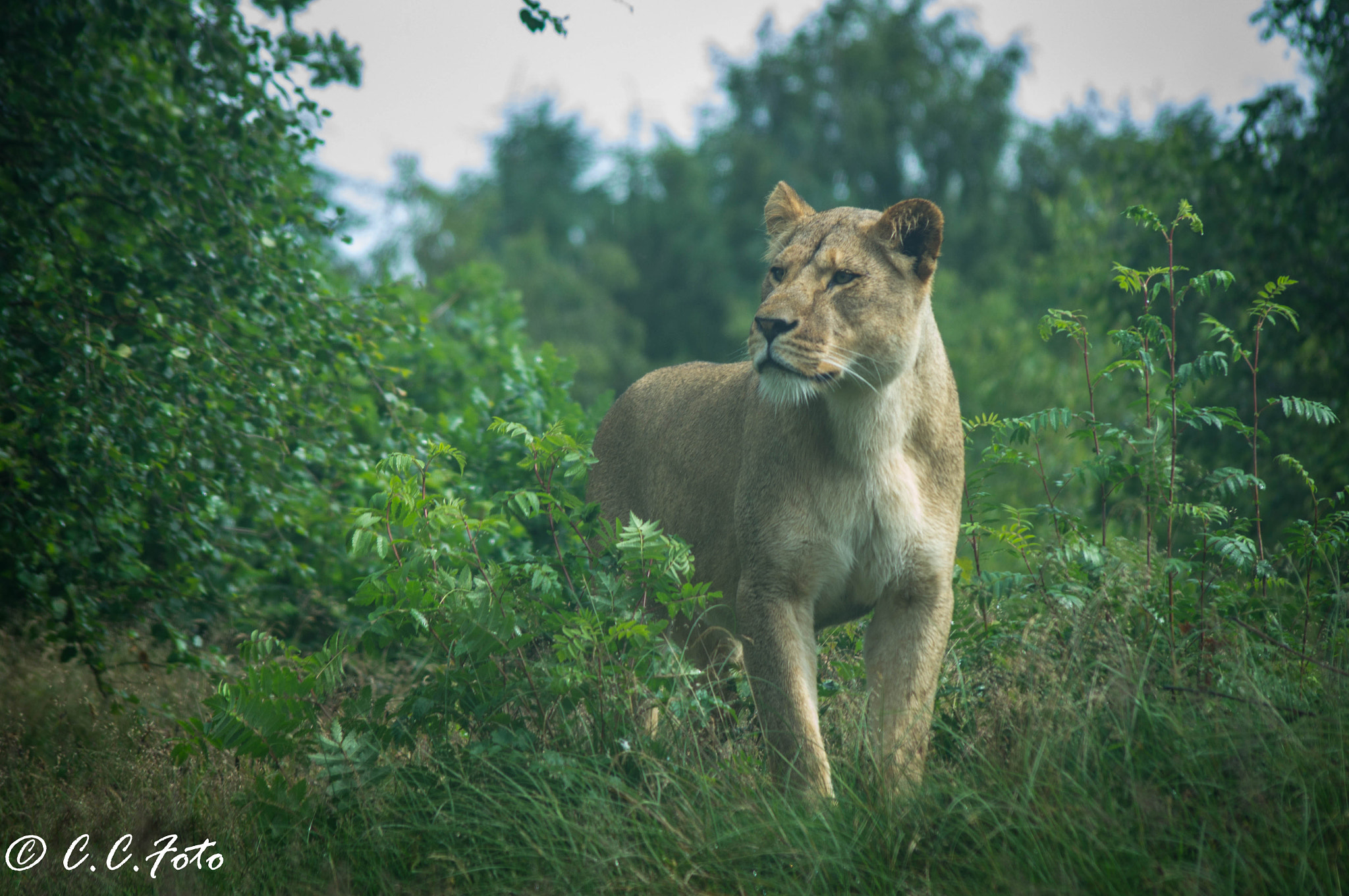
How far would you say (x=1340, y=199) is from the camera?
9.39 metres

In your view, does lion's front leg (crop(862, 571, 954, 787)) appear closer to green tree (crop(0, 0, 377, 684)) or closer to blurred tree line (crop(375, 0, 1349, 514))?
green tree (crop(0, 0, 377, 684))

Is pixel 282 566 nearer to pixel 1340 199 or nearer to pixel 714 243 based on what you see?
pixel 1340 199

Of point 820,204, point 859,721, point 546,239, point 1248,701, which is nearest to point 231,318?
point 859,721

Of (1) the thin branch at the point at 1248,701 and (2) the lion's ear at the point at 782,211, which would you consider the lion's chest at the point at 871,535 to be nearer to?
(1) the thin branch at the point at 1248,701

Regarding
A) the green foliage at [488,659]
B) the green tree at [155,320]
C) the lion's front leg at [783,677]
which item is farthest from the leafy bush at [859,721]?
the green tree at [155,320]

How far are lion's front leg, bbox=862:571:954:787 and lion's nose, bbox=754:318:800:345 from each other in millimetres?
1111

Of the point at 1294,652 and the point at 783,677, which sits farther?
the point at 783,677

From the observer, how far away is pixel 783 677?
12.7 ft

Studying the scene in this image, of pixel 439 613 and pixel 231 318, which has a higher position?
pixel 231 318

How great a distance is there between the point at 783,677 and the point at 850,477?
2.73 feet

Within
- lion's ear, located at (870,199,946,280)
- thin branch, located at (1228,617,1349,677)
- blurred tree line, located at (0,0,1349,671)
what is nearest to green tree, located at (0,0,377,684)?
blurred tree line, located at (0,0,1349,671)

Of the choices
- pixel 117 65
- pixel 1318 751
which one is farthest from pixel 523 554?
pixel 117 65
